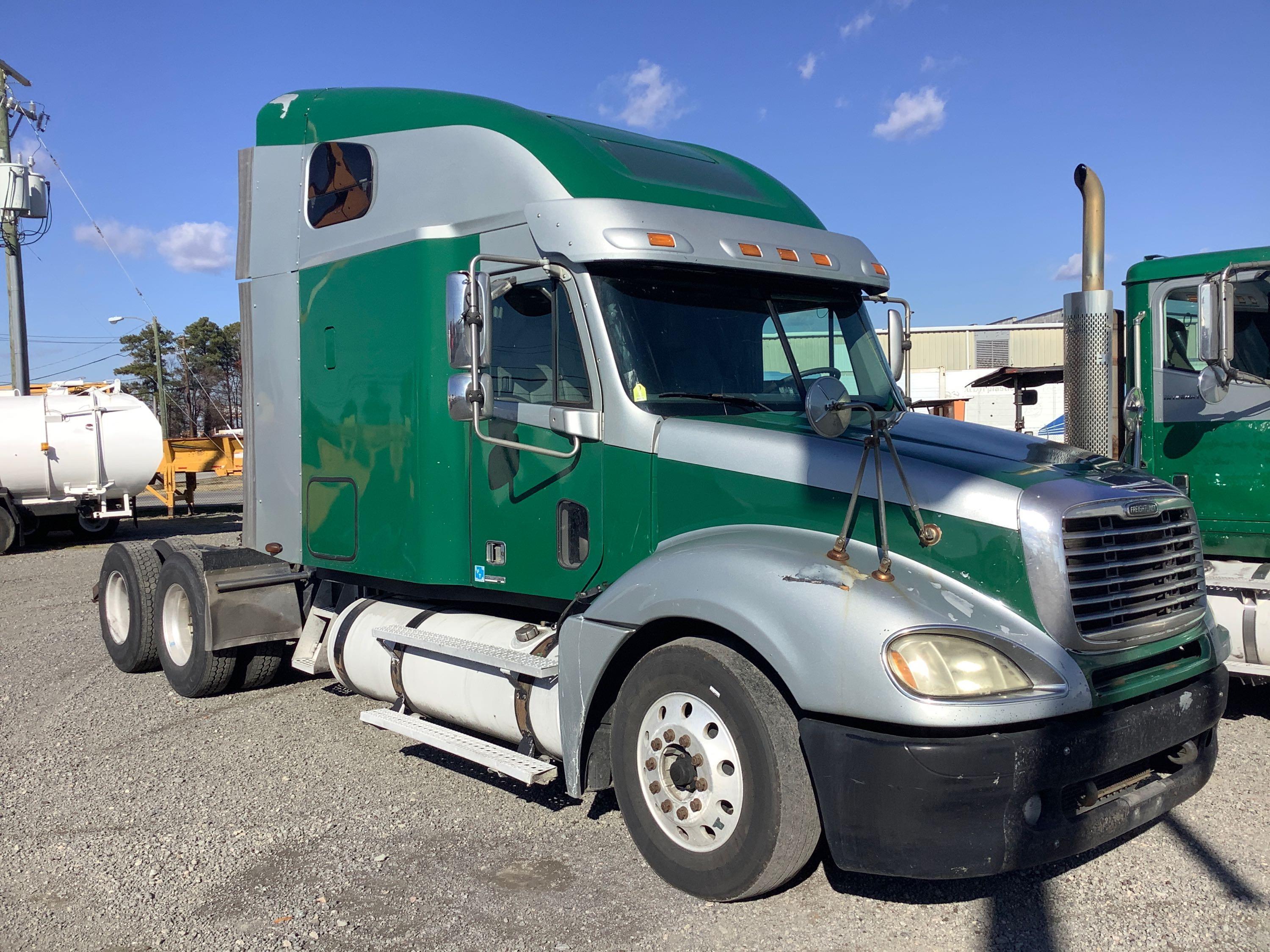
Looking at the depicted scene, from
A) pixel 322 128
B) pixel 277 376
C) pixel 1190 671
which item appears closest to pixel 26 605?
pixel 277 376

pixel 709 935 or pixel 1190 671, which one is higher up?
pixel 1190 671

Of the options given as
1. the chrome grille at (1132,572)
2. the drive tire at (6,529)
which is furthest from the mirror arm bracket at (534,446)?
the drive tire at (6,529)

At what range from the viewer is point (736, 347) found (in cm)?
488

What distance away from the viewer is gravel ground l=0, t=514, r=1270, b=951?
3.81m

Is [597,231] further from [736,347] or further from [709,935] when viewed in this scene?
[709,935]

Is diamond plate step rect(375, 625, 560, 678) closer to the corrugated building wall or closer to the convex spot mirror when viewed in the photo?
the convex spot mirror

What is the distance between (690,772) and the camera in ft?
13.1

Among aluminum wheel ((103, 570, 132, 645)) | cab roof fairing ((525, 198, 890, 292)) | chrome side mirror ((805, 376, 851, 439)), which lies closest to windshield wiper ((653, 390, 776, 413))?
cab roof fairing ((525, 198, 890, 292))

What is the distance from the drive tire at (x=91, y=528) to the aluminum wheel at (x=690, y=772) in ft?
57.6

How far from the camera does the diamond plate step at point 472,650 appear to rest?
4.74 m

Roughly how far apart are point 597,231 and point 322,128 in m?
2.66

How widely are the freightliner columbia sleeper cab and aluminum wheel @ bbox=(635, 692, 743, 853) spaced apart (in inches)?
0.5

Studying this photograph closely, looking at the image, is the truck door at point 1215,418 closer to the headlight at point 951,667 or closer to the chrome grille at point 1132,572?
the chrome grille at point 1132,572

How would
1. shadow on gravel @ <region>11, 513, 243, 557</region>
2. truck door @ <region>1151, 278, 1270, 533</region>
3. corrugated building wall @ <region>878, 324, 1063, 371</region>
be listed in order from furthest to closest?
1. corrugated building wall @ <region>878, 324, 1063, 371</region>
2. shadow on gravel @ <region>11, 513, 243, 557</region>
3. truck door @ <region>1151, 278, 1270, 533</region>
